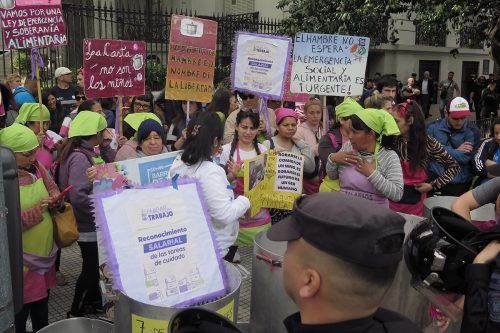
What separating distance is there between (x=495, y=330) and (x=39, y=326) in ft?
9.83

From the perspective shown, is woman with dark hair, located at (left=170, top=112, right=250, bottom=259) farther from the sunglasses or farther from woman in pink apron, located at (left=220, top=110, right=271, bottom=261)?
the sunglasses

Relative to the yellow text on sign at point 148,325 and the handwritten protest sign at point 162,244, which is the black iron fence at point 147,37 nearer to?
the handwritten protest sign at point 162,244

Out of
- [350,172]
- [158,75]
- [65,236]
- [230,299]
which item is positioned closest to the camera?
[230,299]

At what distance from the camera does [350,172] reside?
3975 mm

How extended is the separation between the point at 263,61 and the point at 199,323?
4450mm

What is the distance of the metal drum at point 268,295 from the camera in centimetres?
311

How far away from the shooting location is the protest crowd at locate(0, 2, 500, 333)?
4.69 ft

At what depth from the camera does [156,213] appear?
282cm

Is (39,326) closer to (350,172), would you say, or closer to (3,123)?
(350,172)

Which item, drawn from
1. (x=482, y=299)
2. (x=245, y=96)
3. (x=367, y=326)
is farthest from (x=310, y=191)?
(x=367, y=326)

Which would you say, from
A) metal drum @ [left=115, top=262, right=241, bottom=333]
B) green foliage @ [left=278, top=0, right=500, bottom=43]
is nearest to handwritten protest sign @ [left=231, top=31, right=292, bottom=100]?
metal drum @ [left=115, top=262, right=241, bottom=333]

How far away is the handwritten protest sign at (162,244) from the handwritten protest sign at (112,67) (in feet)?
11.3

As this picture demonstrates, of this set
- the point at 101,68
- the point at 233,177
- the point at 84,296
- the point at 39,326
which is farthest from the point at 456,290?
the point at 101,68

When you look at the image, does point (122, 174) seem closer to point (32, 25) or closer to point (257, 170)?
point (257, 170)
